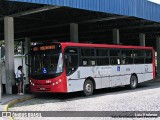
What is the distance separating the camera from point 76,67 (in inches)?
709

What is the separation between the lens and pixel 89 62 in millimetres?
18969

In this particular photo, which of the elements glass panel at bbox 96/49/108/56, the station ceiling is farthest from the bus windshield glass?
glass panel at bbox 96/49/108/56

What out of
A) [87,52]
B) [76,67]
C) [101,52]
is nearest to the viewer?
[76,67]

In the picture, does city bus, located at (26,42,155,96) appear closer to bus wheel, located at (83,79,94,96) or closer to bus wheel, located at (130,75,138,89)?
bus wheel, located at (83,79,94,96)

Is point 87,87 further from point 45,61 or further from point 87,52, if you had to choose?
point 45,61

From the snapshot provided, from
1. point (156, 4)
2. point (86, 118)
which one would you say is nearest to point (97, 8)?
point (156, 4)

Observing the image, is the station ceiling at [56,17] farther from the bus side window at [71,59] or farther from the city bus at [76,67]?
the bus side window at [71,59]

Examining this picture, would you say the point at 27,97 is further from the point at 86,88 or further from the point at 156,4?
the point at 156,4

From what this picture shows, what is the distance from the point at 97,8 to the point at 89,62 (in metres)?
3.44

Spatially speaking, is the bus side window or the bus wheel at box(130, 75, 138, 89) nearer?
the bus side window

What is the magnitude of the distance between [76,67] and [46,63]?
1.53m

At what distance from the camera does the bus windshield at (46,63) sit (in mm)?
17344

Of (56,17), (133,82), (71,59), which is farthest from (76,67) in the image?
(56,17)

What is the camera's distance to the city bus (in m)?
17.4
